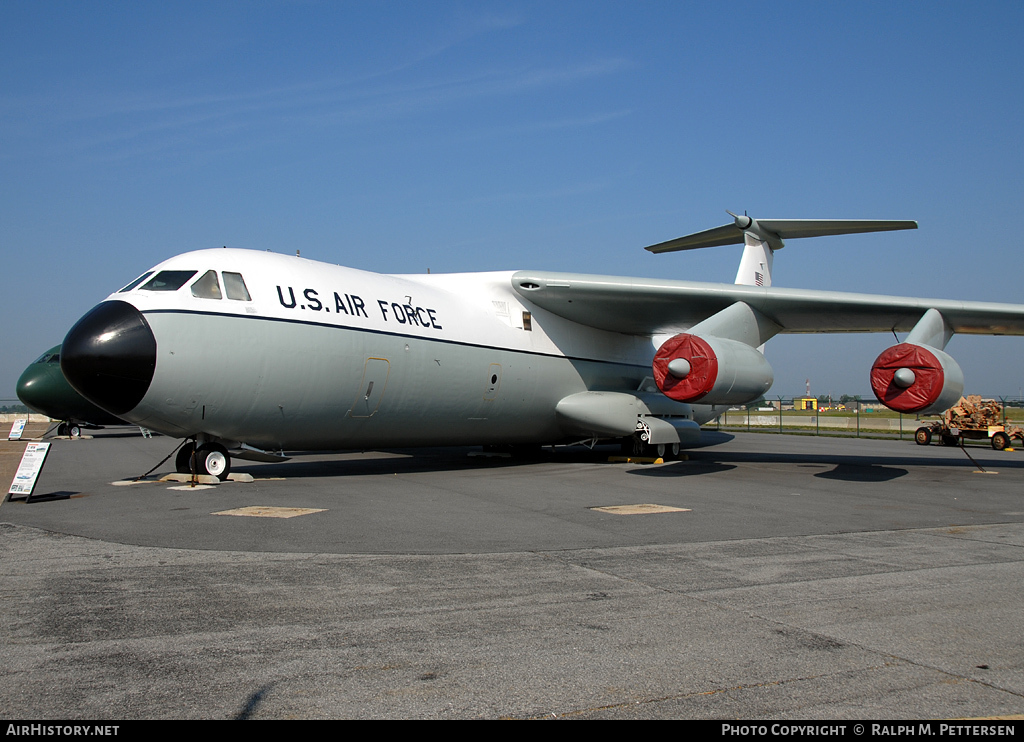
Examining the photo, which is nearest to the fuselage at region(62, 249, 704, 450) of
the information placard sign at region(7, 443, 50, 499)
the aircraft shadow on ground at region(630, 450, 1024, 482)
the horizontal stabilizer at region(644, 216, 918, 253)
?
the information placard sign at region(7, 443, 50, 499)

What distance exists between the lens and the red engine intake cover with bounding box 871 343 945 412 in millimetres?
12398

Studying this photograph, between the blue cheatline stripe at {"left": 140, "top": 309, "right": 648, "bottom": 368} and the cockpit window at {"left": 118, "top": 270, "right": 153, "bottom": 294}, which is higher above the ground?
the cockpit window at {"left": 118, "top": 270, "right": 153, "bottom": 294}

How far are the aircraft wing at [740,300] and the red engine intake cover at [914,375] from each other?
6.95ft

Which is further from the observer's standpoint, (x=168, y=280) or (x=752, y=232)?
(x=752, y=232)

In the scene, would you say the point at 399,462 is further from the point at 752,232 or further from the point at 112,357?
the point at 752,232

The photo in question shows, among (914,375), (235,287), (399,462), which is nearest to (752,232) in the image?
(914,375)

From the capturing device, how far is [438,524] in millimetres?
8055

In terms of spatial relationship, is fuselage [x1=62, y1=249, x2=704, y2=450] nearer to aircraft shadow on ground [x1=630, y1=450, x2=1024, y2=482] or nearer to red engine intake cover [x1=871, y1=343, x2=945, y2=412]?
aircraft shadow on ground [x1=630, y1=450, x2=1024, y2=482]

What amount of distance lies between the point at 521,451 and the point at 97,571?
1507cm

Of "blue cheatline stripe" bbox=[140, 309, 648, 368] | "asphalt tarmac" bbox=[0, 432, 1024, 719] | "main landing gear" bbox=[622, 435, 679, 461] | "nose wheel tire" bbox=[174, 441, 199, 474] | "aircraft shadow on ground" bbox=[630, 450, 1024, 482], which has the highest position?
"blue cheatline stripe" bbox=[140, 309, 648, 368]

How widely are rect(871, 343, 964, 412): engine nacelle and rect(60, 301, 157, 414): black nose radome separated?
11261 millimetres

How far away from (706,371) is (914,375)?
334 centimetres

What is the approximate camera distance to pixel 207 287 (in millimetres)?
11094
